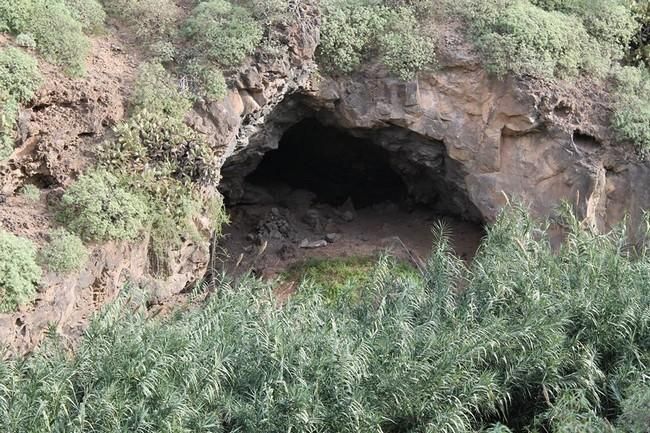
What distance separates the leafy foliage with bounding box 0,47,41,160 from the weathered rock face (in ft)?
10.3

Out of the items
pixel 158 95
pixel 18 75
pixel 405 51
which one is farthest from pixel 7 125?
pixel 405 51

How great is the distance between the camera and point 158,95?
10.2m

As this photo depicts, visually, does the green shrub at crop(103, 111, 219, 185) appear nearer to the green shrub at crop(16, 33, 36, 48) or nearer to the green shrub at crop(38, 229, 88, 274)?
the green shrub at crop(38, 229, 88, 274)

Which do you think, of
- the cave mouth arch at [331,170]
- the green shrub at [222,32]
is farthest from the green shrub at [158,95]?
the cave mouth arch at [331,170]

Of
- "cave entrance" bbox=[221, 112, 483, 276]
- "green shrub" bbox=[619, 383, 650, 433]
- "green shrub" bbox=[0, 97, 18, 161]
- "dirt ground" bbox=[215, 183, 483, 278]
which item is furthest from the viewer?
"dirt ground" bbox=[215, 183, 483, 278]

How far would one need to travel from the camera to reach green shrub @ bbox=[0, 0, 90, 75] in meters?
9.81

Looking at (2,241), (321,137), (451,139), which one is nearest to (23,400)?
(2,241)

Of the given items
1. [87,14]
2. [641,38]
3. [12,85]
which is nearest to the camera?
[12,85]

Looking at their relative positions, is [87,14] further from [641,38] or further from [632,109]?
[641,38]

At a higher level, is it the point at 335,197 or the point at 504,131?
the point at 504,131

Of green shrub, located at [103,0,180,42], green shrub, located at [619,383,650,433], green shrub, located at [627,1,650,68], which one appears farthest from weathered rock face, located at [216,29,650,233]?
green shrub, located at [619,383,650,433]

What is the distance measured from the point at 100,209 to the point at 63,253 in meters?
0.72

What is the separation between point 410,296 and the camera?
9.16 metres

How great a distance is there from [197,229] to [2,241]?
8.66ft
